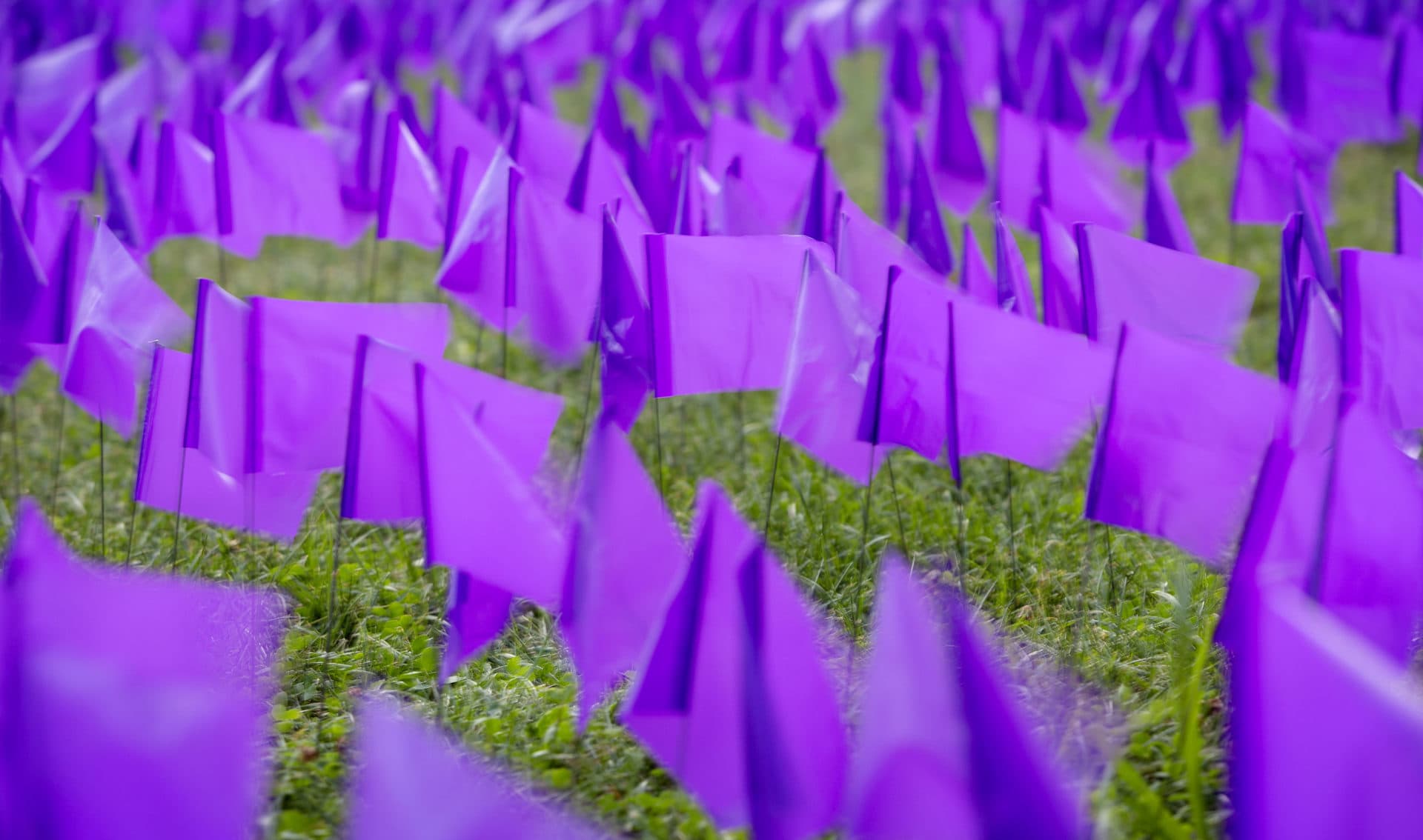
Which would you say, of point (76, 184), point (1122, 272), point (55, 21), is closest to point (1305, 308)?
point (1122, 272)

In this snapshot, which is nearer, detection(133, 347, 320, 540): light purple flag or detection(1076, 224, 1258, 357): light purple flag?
detection(133, 347, 320, 540): light purple flag

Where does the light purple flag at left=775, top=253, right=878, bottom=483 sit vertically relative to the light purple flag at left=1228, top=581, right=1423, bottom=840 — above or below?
above

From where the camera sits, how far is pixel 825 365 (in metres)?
2.46

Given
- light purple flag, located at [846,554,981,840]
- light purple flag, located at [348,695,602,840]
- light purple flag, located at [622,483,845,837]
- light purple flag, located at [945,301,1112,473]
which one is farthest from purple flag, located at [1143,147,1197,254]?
light purple flag, located at [348,695,602,840]

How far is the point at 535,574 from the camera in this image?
2127 mm

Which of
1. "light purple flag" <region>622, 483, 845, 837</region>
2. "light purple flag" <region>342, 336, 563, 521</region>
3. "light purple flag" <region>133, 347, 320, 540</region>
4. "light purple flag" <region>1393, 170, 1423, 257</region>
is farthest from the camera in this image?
"light purple flag" <region>1393, 170, 1423, 257</region>

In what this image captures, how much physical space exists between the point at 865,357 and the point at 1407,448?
111 cm

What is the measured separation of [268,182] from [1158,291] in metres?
2.30

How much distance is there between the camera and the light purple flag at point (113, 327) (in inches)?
106

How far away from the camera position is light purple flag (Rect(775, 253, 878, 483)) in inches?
96.3

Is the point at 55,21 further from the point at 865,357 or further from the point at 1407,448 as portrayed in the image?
the point at 1407,448

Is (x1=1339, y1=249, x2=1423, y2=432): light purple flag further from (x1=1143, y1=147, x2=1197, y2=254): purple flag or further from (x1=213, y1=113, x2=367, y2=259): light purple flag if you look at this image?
(x1=213, y1=113, x2=367, y2=259): light purple flag

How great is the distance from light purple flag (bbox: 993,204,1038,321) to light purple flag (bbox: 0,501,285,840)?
5.75ft

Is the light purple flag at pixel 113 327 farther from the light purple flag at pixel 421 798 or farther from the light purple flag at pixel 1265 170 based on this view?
the light purple flag at pixel 1265 170
